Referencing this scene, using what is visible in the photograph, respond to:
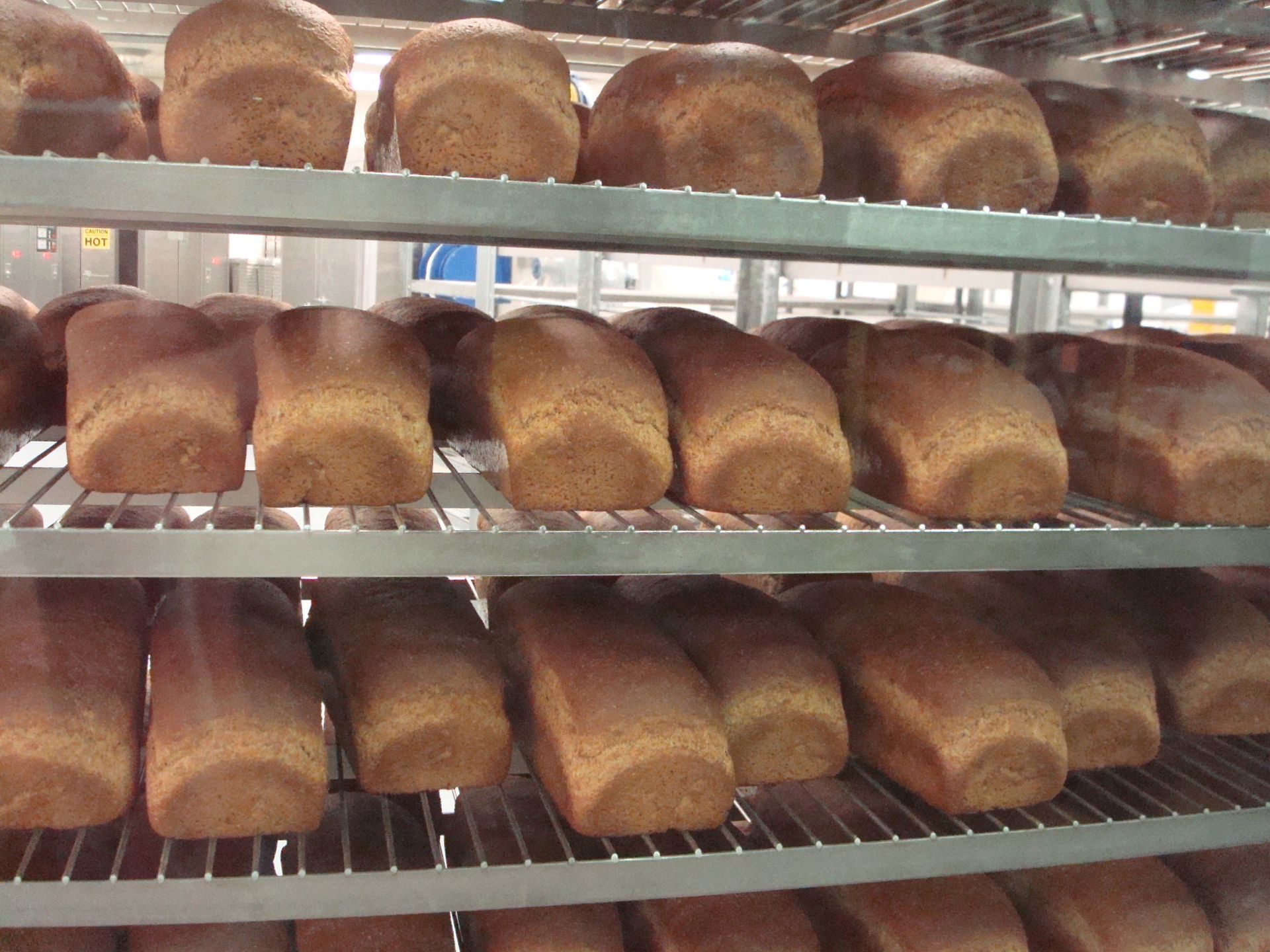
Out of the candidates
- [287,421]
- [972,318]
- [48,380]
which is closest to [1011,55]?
[287,421]

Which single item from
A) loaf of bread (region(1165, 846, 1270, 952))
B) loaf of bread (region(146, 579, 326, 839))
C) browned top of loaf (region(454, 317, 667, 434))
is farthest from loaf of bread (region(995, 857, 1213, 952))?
loaf of bread (region(146, 579, 326, 839))

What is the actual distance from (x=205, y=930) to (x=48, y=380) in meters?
0.79

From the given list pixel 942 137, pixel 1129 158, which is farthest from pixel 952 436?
pixel 1129 158

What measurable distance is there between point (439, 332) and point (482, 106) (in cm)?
46

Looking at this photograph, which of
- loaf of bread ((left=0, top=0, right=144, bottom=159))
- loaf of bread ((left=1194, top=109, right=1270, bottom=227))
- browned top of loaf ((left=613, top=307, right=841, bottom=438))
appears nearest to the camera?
loaf of bread ((left=0, top=0, right=144, bottom=159))

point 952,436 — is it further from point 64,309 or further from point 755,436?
point 64,309

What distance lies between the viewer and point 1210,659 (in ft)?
5.49

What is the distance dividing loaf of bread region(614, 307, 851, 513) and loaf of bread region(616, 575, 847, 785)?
234 mm

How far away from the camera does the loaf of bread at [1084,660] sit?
159cm

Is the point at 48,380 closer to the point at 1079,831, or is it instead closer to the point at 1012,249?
the point at 1012,249

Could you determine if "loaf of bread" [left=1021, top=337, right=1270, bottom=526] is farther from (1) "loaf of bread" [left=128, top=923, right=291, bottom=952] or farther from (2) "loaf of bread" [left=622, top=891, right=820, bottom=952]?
(1) "loaf of bread" [left=128, top=923, right=291, bottom=952]

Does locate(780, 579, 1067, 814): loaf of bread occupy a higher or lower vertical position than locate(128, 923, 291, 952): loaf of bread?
higher

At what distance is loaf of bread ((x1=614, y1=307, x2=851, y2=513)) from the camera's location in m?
1.38

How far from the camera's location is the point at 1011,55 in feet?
6.09
